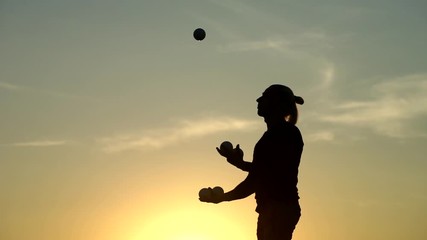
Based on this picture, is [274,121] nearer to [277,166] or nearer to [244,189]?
[277,166]

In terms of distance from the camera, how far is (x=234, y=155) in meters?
10.6

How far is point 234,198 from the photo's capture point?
10.4 m

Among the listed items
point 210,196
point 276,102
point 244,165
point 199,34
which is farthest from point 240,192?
point 199,34

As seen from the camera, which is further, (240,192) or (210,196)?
(210,196)

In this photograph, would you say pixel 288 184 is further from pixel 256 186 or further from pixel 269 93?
pixel 269 93

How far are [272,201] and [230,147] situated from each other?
132 centimetres

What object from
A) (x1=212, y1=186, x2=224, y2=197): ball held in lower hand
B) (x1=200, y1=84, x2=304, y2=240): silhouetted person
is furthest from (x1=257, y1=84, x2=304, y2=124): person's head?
(x1=212, y1=186, x2=224, y2=197): ball held in lower hand

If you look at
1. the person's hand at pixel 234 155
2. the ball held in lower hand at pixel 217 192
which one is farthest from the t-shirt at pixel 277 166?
the ball held in lower hand at pixel 217 192

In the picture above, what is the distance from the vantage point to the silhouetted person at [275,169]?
990 cm

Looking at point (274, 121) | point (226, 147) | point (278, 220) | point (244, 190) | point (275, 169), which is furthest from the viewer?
point (226, 147)

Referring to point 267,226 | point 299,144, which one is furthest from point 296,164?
point 267,226

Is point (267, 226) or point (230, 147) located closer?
point (267, 226)

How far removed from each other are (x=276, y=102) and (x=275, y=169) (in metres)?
0.95

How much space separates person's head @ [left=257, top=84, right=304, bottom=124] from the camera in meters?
10.3
